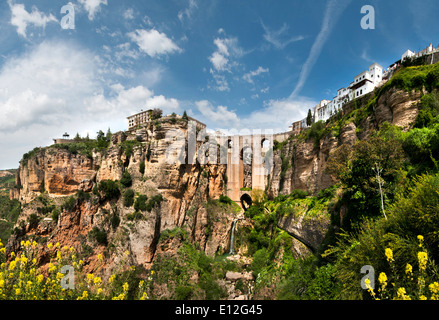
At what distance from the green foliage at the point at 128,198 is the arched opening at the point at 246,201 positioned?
17.1 m

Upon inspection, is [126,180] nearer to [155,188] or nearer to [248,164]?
[155,188]

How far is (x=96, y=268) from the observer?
61.5ft

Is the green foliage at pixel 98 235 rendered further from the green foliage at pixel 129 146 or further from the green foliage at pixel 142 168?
the green foliage at pixel 129 146

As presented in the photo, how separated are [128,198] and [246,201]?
18849 millimetres

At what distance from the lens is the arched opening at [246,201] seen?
32625mm

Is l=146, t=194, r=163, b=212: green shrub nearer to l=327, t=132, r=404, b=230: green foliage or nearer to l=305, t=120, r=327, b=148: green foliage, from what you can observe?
l=327, t=132, r=404, b=230: green foliage

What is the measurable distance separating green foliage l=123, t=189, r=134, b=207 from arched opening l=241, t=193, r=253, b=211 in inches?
672

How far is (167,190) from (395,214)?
19.2 meters

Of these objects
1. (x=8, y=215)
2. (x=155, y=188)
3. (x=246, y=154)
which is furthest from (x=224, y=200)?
(x=8, y=215)

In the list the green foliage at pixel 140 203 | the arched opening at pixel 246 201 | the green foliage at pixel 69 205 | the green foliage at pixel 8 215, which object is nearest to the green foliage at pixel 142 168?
the green foliage at pixel 140 203

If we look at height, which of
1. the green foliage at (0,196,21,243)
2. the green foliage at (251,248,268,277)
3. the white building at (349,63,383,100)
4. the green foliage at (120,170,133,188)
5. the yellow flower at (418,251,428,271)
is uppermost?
the white building at (349,63,383,100)

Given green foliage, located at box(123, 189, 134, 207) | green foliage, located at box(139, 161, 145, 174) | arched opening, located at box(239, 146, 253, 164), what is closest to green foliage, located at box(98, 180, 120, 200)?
green foliage, located at box(123, 189, 134, 207)

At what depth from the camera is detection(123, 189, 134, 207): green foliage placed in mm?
20906
